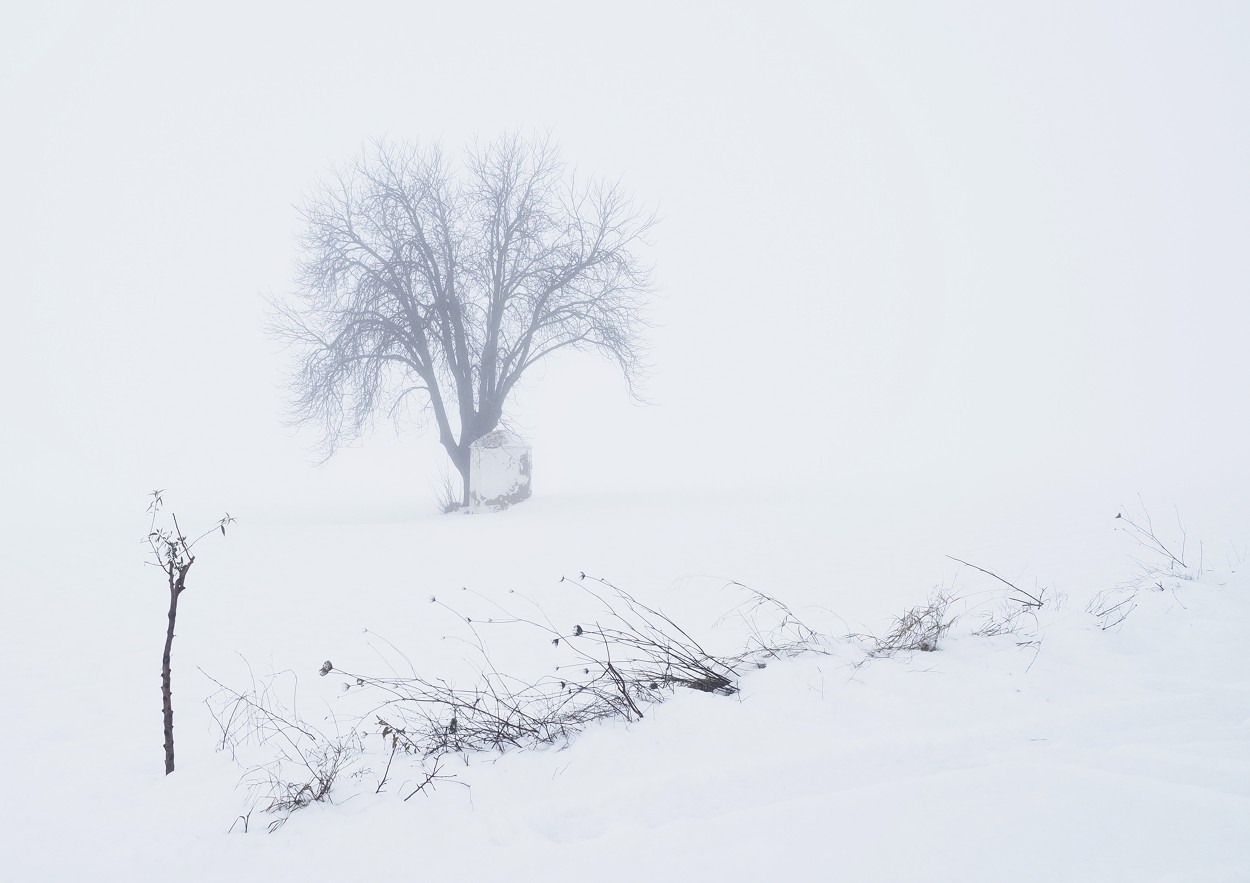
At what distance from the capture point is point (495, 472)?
688 inches

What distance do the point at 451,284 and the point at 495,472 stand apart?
15.8ft

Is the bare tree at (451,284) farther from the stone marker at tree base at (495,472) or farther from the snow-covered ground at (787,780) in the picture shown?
the snow-covered ground at (787,780)

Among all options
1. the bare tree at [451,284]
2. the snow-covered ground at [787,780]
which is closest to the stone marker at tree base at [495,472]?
the bare tree at [451,284]

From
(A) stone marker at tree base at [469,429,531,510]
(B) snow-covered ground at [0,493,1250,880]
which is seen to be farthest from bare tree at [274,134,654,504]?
(B) snow-covered ground at [0,493,1250,880]

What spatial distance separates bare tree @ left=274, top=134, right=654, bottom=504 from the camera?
17.3 m

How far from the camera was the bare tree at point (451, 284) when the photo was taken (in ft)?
56.8

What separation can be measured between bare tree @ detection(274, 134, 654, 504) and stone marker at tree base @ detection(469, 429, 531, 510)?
640mm

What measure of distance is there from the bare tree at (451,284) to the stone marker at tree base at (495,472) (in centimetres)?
64

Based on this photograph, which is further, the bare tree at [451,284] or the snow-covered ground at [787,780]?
the bare tree at [451,284]

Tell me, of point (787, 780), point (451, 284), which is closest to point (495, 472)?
point (451, 284)

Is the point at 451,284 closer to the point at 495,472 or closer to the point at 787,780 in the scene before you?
the point at 495,472

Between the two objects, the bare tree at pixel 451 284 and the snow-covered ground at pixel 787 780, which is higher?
the bare tree at pixel 451 284

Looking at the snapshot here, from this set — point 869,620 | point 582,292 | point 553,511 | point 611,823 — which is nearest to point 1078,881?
point 611,823

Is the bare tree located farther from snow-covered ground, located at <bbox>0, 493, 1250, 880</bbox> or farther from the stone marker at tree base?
snow-covered ground, located at <bbox>0, 493, 1250, 880</bbox>
